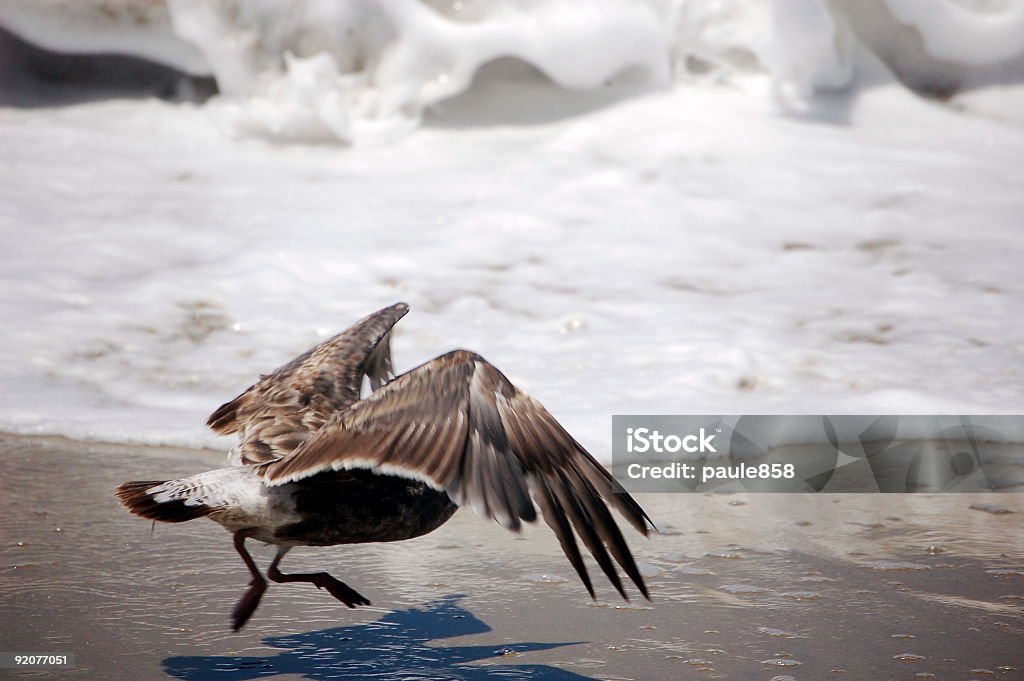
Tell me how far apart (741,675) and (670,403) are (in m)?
2.19

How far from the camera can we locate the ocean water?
503cm

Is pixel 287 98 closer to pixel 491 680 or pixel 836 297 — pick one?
pixel 836 297

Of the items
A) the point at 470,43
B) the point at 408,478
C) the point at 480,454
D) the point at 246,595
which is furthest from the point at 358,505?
the point at 470,43

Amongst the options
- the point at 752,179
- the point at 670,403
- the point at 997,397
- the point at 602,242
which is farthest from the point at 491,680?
the point at 752,179

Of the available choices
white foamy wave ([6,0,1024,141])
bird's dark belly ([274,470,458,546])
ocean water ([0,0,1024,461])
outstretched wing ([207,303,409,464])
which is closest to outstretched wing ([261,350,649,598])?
bird's dark belly ([274,470,458,546])

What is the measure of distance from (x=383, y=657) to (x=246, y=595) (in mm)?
436

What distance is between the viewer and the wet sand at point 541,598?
267 centimetres

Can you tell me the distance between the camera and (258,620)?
9.68ft

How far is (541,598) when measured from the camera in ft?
10.2

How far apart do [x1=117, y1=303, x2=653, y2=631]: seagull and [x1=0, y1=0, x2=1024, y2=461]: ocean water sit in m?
1.52

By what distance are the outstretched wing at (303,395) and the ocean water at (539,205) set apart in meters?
0.81

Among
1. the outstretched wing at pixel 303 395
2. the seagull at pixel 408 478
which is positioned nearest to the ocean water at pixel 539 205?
the outstretched wing at pixel 303 395

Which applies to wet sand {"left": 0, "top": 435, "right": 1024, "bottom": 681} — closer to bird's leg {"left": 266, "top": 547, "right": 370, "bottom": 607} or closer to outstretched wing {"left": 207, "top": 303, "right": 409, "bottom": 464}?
bird's leg {"left": 266, "top": 547, "right": 370, "bottom": 607}

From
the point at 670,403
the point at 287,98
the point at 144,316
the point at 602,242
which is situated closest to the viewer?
the point at 670,403
